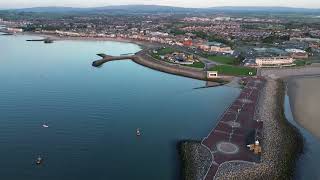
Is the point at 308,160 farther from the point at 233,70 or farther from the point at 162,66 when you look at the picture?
the point at 162,66

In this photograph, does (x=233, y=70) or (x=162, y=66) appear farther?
(x=162, y=66)

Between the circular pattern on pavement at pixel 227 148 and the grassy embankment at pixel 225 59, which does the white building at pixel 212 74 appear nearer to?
the grassy embankment at pixel 225 59

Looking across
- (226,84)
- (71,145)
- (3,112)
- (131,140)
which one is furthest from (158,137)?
(226,84)

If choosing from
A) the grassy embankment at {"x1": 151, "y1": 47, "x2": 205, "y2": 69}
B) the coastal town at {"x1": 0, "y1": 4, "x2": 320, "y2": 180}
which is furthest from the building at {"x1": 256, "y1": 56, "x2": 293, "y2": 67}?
the grassy embankment at {"x1": 151, "y1": 47, "x2": 205, "y2": 69}

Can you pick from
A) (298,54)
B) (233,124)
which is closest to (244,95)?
(233,124)

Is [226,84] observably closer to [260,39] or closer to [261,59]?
[261,59]

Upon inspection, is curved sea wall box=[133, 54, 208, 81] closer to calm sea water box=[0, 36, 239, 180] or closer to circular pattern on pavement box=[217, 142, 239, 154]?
calm sea water box=[0, 36, 239, 180]

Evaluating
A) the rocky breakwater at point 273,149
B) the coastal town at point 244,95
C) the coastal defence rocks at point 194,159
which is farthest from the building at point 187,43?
the coastal defence rocks at point 194,159
